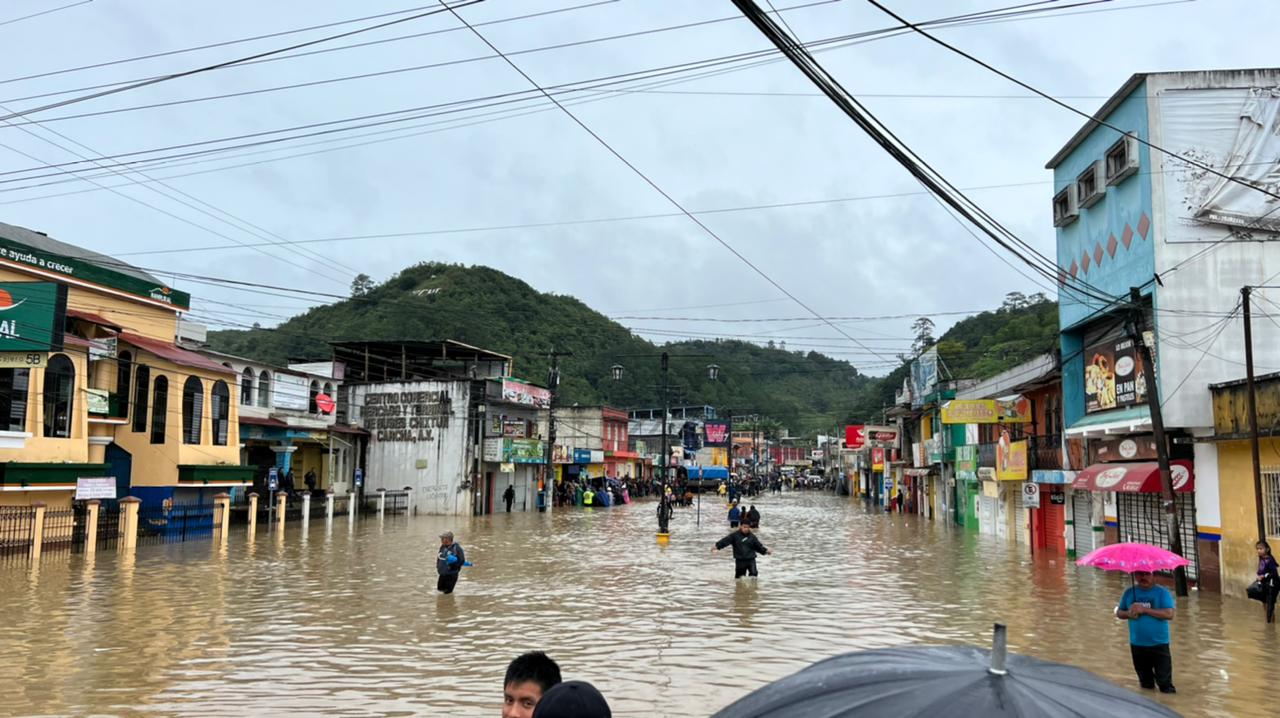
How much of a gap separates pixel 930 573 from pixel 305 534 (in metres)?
21.4

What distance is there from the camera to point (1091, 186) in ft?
84.3

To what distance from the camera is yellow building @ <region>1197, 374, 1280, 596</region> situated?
18594mm

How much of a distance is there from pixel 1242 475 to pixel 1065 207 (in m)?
10.6

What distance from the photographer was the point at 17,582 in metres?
19.7

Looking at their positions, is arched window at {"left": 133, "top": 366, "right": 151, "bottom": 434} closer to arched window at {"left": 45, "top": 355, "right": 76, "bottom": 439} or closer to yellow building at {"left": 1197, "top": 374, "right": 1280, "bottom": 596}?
arched window at {"left": 45, "top": 355, "right": 76, "bottom": 439}

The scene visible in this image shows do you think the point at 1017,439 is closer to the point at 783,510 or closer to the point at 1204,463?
the point at 1204,463

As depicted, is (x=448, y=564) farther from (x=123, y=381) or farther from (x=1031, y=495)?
(x=123, y=381)

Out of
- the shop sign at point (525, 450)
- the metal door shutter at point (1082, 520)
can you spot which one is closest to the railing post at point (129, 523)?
the metal door shutter at point (1082, 520)

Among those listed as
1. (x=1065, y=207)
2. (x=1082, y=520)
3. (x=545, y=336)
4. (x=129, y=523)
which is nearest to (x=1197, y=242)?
(x=1065, y=207)

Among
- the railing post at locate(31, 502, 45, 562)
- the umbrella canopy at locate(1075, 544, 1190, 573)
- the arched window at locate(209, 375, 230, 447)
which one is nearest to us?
the umbrella canopy at locate(1075, 544, 1190, 573)

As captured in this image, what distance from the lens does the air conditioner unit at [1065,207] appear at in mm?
27023

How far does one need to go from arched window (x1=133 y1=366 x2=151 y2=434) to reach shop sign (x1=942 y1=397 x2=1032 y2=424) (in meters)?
28.0

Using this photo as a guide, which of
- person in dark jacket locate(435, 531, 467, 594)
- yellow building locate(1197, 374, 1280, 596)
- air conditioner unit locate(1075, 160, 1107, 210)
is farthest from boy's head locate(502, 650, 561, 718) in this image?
air conditioner unit locate(1075, 160, 1107, 210)

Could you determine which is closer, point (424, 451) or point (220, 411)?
point (220, 411)
